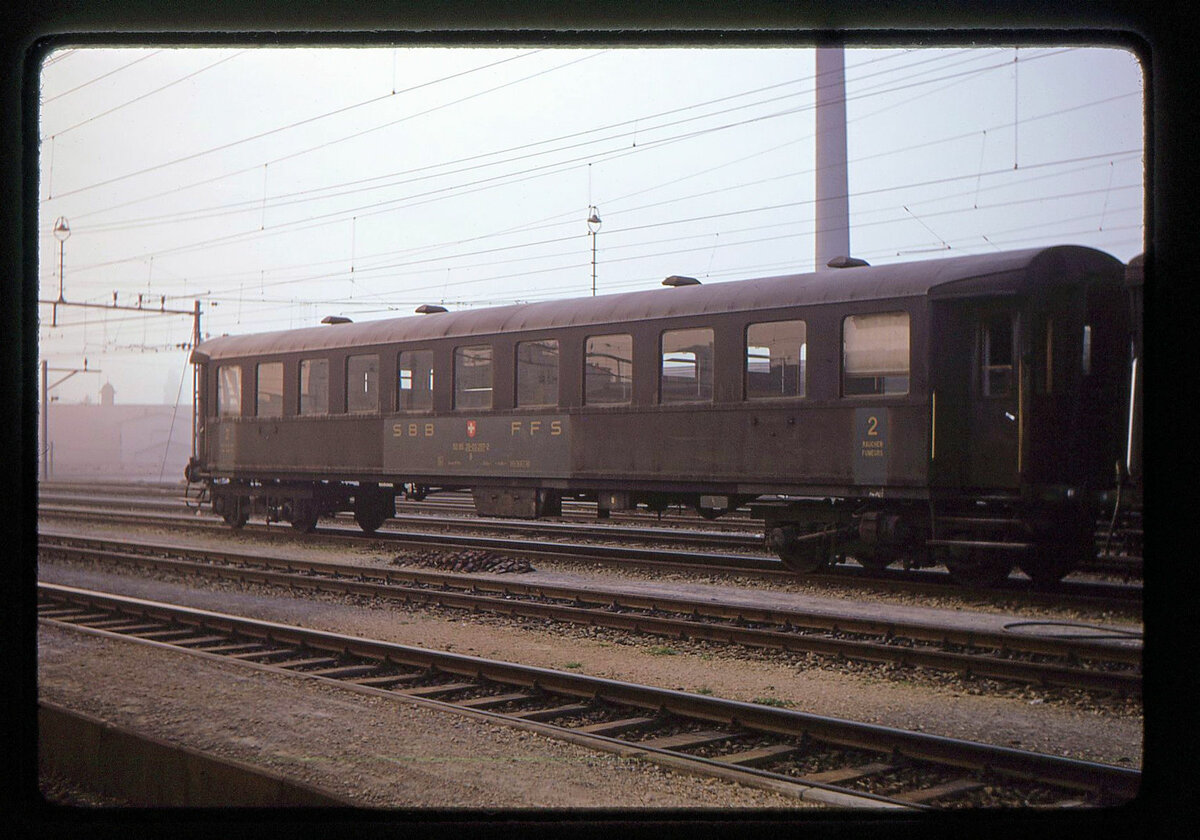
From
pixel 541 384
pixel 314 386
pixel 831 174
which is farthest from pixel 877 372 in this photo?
pixel 831 174

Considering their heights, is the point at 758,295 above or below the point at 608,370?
above

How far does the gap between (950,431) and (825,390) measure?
1.39 meters

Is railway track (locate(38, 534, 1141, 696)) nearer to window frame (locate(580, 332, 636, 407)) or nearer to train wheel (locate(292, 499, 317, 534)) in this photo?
window frame (locate(580, 332, 636, 407))

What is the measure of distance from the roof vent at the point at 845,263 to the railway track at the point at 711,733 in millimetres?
6482

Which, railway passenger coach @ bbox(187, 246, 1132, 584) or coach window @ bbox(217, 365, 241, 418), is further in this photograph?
coach window @ bbox(217, 365, 241, 418)

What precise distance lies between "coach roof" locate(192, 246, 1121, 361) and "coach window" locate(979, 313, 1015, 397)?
36 centimetres

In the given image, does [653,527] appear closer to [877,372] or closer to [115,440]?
[877,372]

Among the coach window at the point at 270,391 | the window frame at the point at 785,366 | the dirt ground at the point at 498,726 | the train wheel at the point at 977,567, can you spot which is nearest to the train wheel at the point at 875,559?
the train wheel at the point at 977,567

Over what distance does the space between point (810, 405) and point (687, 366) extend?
172 centimetres

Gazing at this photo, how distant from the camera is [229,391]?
1836 cm

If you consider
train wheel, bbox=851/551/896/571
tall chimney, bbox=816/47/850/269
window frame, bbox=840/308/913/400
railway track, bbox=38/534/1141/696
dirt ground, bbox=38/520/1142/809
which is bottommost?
dirt ground, bbox=38/520/1142/809

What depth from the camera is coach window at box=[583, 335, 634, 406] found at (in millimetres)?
12445

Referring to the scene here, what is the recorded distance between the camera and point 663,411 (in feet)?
39.5

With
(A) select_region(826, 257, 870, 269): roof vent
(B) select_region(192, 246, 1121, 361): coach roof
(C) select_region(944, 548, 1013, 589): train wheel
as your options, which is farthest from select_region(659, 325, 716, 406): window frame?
(C) select_region(944, 548, 1013, 589): train wheel
